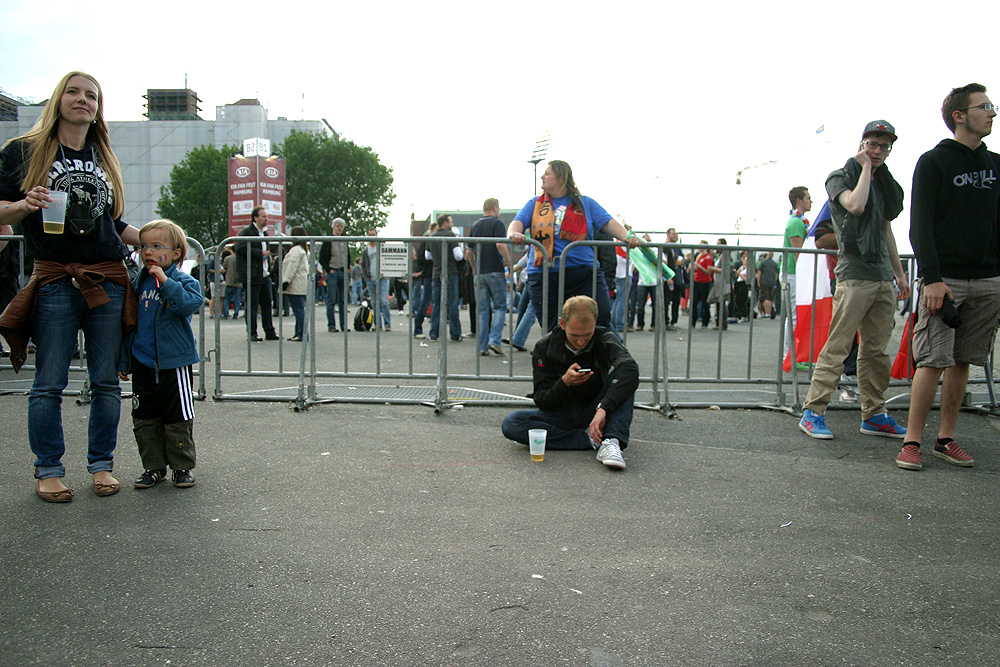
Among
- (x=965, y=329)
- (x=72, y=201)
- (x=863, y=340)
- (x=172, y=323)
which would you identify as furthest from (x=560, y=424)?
(x=72, y=201)

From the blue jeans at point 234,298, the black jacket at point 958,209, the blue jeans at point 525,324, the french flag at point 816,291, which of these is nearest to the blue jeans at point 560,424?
the black jacket at point 958,209

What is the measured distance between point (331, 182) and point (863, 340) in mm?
60501

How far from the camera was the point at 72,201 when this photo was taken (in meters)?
3.62

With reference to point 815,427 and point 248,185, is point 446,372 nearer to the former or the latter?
point 815,427

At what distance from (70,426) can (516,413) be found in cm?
308

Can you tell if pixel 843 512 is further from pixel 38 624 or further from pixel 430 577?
pixel 38 624

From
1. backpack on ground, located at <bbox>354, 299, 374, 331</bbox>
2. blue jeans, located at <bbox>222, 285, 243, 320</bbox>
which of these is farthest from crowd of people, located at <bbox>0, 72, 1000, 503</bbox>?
blue jeans, located at <bbox>222, 285, 243, 320</bbox>

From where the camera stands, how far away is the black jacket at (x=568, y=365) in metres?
4.87

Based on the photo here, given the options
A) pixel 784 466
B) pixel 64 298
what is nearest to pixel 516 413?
pixel 784 466

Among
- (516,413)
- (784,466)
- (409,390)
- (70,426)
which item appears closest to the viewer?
(784,466)

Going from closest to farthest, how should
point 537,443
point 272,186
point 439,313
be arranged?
point 537,443 → point 439,313 → point 272,186

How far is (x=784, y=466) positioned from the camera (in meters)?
4.66

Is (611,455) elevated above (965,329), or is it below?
below

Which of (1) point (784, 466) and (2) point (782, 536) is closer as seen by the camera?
(2) point (782, 536)
